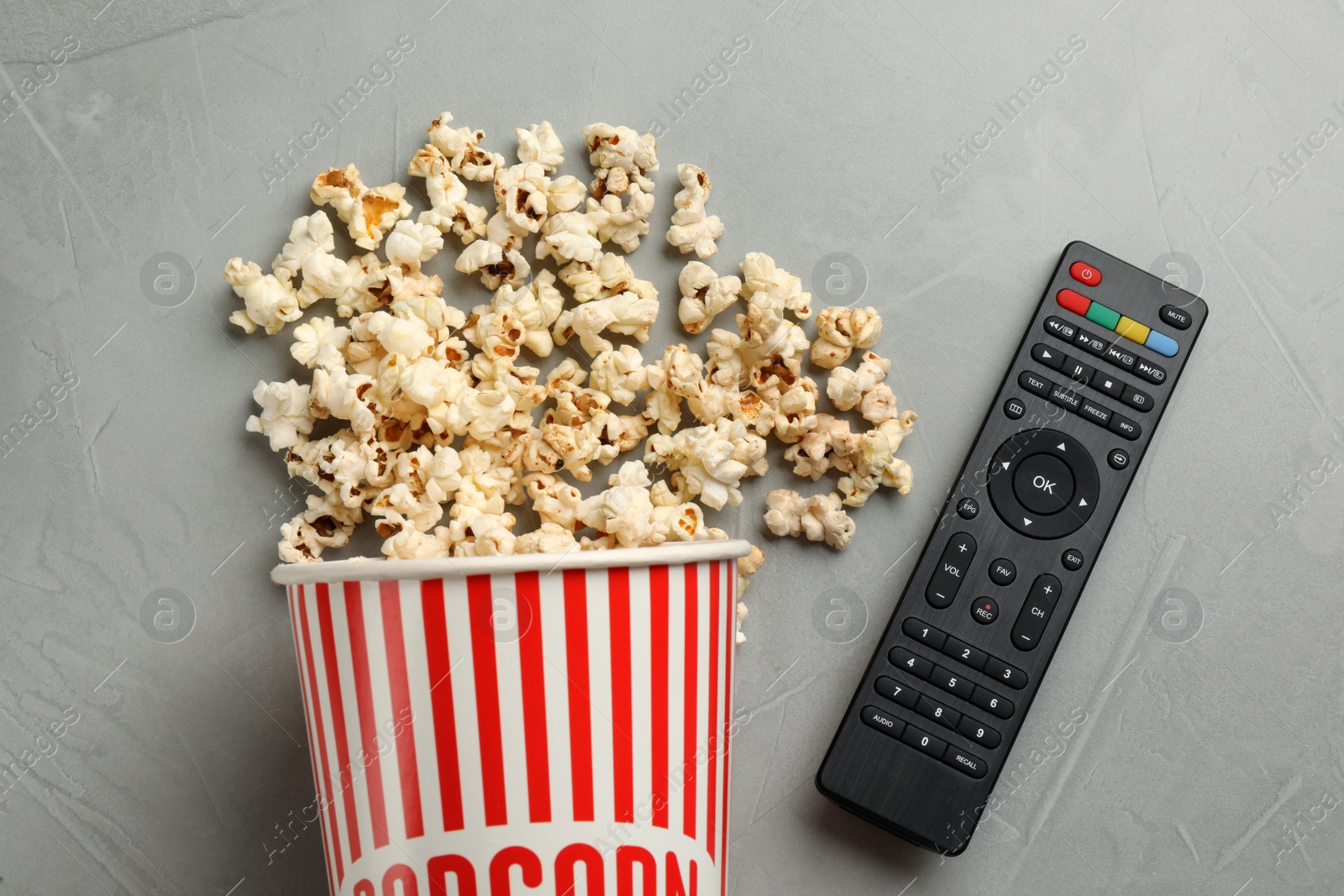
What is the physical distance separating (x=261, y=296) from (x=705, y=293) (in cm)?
35

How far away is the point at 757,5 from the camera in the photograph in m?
0.80

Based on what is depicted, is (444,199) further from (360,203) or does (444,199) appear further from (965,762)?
(965,762)

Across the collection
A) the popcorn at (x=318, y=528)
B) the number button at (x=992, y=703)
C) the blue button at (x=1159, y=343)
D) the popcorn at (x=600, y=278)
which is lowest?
the number button at (x=992, y=703)

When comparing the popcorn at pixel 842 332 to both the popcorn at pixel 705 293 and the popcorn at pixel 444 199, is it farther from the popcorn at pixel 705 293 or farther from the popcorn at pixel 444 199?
the popcorn at pixel 444 199

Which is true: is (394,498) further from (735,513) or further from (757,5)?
(757,5)

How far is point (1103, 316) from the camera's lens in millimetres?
752

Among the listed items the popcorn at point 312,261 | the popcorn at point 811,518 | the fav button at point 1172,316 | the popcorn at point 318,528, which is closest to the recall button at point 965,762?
the popcorn at point 811,518

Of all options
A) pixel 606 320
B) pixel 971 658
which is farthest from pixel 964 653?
pixel 606 320

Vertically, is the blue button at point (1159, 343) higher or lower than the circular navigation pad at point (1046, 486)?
higher

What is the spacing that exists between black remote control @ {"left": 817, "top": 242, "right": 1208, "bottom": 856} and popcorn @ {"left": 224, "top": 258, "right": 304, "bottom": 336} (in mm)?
539

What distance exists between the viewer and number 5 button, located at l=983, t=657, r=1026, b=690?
0.73m

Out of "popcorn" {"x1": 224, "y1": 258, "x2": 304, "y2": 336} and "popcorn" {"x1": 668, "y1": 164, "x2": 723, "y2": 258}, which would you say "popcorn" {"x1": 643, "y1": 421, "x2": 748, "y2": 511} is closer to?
"popcorn" {"x1": 668, "y1": 164, "x2": 723, "y2": 258}

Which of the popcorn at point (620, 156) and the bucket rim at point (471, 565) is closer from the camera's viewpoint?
the bucket rim at point (471, 565)

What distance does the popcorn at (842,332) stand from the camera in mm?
758
